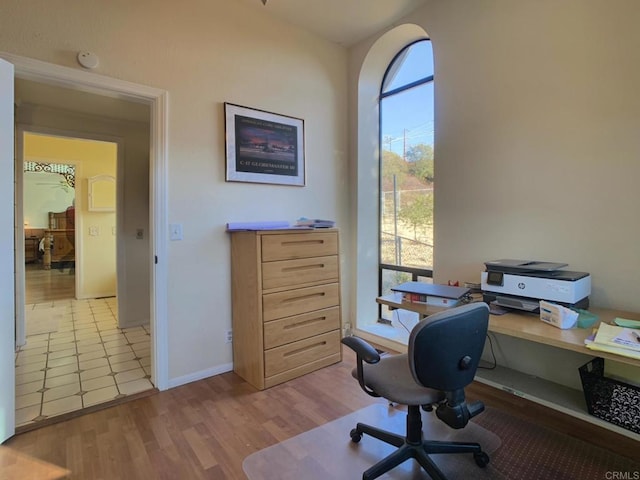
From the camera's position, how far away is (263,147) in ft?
9.12

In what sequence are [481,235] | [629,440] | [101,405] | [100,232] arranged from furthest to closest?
1. [100,232]
2. [481,235]
3. [101,405]
4. [629,440]

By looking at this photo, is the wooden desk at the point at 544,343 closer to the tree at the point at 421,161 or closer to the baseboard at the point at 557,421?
the baseboard at the point at 557,421

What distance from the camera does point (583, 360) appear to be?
1.96 meters

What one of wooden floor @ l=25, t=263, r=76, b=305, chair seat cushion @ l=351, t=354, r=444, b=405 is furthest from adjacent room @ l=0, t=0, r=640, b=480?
wooden floor @ l=25, t=263, r=76, b=305

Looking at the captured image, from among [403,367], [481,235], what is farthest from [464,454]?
[481,235]

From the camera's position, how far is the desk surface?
131 cm

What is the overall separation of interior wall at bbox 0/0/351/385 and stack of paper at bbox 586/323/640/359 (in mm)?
2227

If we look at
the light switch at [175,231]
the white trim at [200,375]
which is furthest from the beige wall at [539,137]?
the light switch at [175,231]

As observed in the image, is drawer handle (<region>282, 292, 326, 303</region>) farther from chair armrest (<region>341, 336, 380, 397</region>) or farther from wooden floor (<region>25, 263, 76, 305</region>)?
wooden floor (<region>25, 263, 76, 305</region>)

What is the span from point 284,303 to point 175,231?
3.03ft

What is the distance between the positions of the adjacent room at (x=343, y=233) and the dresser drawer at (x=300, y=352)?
14 millimetres

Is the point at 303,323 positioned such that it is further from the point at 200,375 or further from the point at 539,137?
the point at 539,137

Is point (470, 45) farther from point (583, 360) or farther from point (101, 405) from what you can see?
point (101, 405)

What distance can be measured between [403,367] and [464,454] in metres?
0.54
